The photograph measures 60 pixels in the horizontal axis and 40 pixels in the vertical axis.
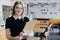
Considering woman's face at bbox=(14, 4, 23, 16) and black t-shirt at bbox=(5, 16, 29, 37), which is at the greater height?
woman's face at bbox=(14, 4, 23, 16)

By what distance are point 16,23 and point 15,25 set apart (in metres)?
0.01

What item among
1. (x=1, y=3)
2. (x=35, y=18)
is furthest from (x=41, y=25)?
(x=1, y=3)

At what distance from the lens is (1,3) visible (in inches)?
29.6

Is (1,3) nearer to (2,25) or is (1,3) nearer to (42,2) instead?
(2,25)

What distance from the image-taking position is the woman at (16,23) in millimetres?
744

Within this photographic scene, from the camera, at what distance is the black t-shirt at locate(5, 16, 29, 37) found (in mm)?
747

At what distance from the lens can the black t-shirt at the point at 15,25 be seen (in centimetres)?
75

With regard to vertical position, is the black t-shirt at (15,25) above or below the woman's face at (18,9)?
below

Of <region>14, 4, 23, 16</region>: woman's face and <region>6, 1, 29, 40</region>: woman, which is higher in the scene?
<region>14, 4, 23, 16</region>: woman's face

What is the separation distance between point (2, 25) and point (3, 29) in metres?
0.02

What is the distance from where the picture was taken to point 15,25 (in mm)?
753

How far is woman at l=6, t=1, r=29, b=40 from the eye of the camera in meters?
0.74

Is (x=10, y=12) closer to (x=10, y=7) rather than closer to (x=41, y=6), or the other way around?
(x=10, y=7)

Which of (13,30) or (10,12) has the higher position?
(10,12)
